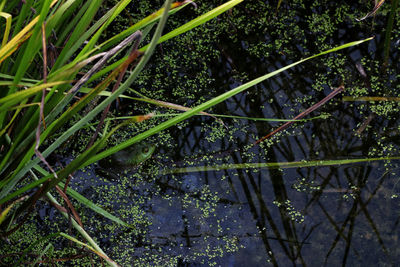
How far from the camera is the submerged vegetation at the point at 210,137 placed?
1174 mm

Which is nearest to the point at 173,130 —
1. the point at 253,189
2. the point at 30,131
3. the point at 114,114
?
the point at 114,114

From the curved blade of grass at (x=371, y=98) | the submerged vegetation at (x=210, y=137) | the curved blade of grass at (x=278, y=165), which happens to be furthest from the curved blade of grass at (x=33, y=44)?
the curved blade of grass at (x=371, y=98)

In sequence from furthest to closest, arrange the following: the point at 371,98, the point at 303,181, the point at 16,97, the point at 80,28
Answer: the point at 371,98
the point at 303,181
the point at 80,28
the point at 16,97

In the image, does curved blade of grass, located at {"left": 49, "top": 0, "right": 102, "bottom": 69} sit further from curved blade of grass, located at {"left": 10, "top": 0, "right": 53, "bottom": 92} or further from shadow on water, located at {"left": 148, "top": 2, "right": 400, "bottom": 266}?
shadow on water, located at {"left": 148, "top": 2, "right": 400, "bottom": 266}

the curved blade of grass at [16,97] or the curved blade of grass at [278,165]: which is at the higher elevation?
the curved blade of grass at [278,165]

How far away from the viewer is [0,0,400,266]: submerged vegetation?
3.85 feet

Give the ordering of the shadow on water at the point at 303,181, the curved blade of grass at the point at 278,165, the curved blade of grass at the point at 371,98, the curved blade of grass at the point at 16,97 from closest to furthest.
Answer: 1. the curved blade of grass at the point at 16,97
2. the shadow on water at the point at 303,181
3. the curved blade of grass at the point at 278,165
4. the curved blade of grass at the point at 371,98

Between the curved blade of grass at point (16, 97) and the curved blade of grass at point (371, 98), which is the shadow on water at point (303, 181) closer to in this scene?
the curved blade of grass at point (371, 98)

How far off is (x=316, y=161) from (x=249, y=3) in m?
0.79

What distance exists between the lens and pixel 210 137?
1.55 metres

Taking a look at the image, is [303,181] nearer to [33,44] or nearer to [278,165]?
[278,165]

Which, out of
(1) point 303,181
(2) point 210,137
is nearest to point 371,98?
(1) point 303,181

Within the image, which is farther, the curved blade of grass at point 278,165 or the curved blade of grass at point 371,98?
the curved blade of grass at point 371,98

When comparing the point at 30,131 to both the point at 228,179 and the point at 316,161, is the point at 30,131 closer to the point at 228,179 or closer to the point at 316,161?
the point at 228,179
